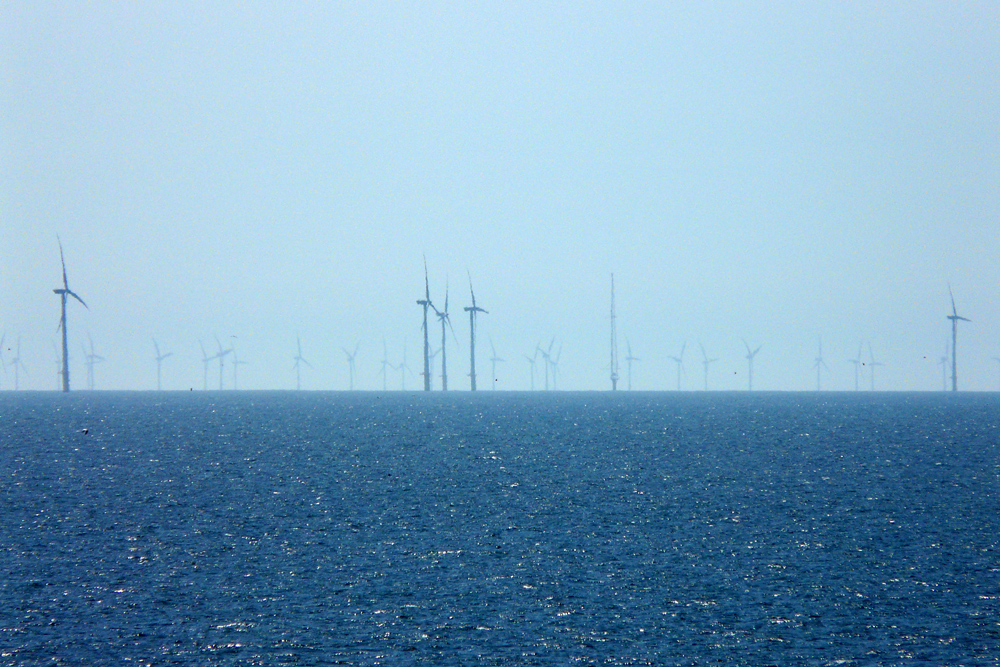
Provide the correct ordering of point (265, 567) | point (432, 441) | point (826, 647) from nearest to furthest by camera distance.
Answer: point (826, 647), point (265, 567), point (432, 441)

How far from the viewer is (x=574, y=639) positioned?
112 ft

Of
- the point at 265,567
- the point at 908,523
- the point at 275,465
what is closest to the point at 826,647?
the point at 265,567

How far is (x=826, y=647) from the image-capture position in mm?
33156

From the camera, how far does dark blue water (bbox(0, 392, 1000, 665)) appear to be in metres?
33.5

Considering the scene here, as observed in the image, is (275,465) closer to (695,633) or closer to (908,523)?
(908,523)

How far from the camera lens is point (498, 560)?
47.7 m

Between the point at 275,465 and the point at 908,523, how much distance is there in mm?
55177

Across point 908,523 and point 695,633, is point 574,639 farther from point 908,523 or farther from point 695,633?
point 908,523

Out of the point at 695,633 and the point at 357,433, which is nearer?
the point at 695,633

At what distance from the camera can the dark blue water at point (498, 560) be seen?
33.5 meters

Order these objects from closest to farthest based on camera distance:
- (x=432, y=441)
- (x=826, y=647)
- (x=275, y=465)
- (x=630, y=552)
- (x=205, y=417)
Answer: (x=826, y=647), (x=630, y=552), (x=275, y=465), (x=432, y=441), (x=205, y=417)

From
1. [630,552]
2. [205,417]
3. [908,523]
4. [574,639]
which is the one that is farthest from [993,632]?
[205,417]

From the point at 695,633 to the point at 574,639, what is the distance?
13.4 feet

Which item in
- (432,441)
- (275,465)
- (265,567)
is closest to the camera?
(265,567)
